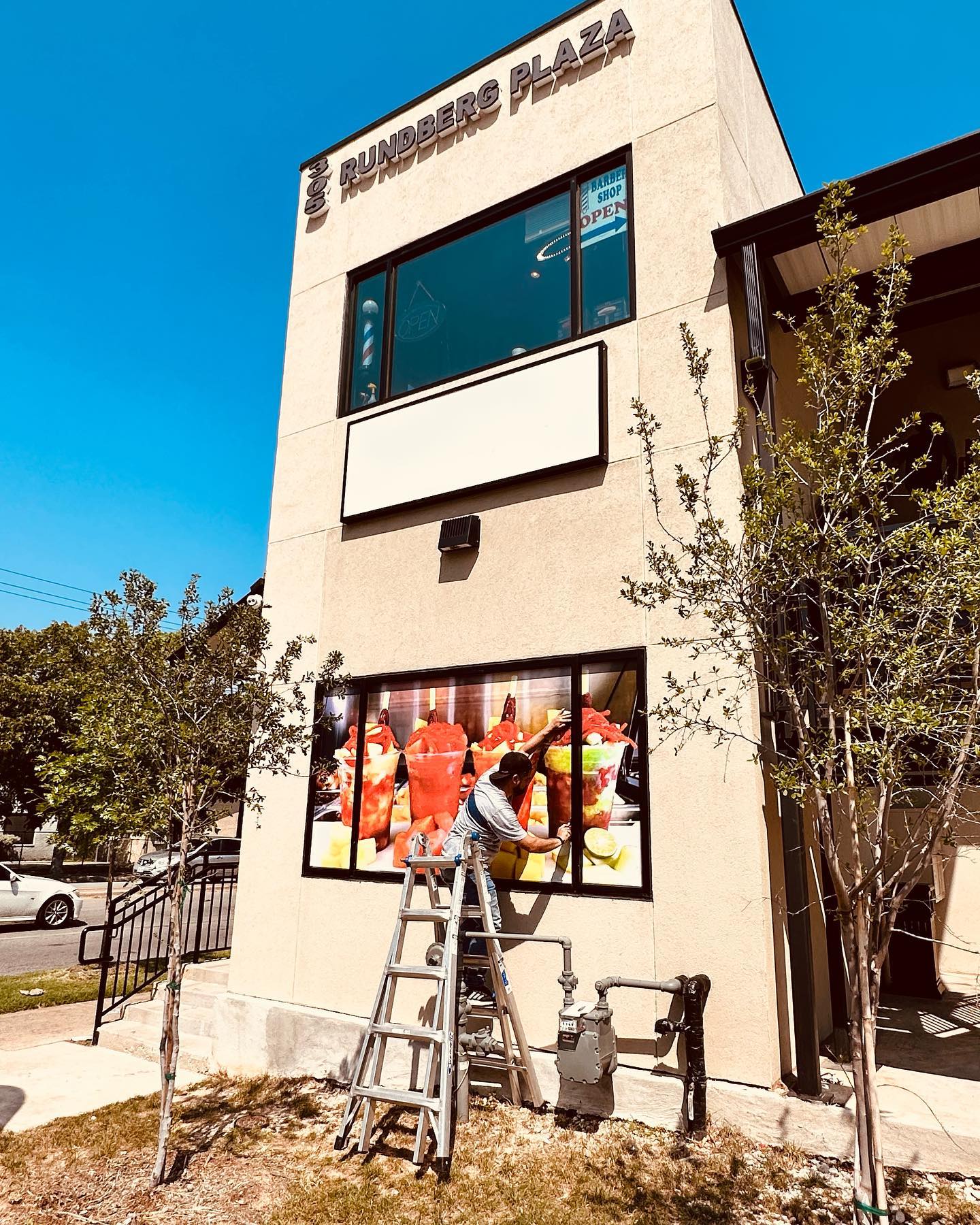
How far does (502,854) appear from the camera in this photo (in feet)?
21.7

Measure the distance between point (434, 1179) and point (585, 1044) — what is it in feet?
4.01

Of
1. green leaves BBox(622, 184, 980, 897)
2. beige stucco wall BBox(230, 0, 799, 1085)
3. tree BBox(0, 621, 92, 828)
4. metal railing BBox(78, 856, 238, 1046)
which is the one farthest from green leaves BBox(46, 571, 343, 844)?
tree BBox(0, 621, 92, 828)

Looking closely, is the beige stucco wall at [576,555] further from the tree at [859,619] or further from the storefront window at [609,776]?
the tree at [859,619]

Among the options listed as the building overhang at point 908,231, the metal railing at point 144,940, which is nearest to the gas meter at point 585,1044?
the metal railing at point 144,940

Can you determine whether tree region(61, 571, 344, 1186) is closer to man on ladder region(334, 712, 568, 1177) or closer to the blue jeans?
man on ladder region(334, 712, 568, 1177)

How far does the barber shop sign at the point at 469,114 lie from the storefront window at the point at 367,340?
1432mm

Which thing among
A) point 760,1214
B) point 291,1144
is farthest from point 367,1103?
point 760,1214

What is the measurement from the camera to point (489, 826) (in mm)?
6457

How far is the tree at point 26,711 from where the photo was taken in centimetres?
2780

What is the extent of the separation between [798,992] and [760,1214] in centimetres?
145

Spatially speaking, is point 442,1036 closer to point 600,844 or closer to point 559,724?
point 600,844

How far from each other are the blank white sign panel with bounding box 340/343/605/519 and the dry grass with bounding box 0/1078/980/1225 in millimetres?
5044

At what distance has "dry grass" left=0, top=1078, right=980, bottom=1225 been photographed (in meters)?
4.45

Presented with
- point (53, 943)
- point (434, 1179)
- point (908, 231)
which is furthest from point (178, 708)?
point (53, 943)
